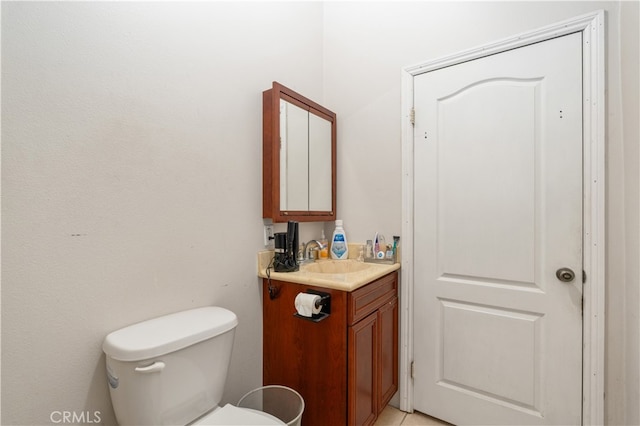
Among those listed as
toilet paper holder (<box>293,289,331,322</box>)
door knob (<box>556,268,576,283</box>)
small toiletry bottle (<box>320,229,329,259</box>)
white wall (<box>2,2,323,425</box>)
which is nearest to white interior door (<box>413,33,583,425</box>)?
door knob (<box>556,268,576,283</box>)

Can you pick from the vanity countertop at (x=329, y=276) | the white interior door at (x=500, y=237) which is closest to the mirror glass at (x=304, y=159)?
the vanity countertop at (x=329, y=276)

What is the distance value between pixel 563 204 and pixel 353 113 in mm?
1296

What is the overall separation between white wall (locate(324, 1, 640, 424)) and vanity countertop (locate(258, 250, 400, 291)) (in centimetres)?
34

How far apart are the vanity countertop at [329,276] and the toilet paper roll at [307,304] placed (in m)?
0.08

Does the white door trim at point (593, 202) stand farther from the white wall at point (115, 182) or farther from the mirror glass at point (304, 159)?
the white wall at point (115, 182)

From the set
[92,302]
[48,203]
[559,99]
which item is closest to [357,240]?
[559,99]

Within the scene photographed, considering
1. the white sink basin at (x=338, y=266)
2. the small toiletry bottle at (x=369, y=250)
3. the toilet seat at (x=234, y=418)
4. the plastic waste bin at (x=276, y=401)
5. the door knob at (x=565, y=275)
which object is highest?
the small toiletry bottle at (x=369, y=250)

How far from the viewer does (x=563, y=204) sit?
141 cm

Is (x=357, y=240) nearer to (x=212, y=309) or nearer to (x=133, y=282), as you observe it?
(x=212, y=309)

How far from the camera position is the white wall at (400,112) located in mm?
1254

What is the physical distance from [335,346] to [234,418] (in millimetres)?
495

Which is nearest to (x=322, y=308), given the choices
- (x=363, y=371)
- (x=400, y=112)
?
(x=363, y=371)

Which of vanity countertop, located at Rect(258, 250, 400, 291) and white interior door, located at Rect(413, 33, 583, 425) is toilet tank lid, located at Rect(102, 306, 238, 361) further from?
white interior door, located at Rect(413, 33, 583, 425)

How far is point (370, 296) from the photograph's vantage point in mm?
1529
